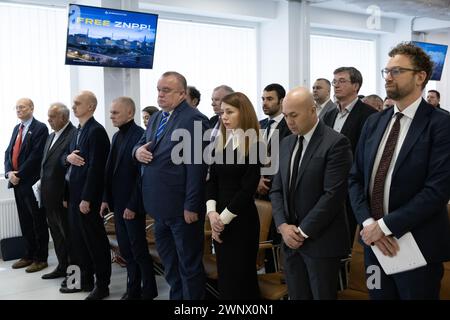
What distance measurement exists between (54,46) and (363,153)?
476 centimetres

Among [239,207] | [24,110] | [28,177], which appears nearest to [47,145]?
[28,177]

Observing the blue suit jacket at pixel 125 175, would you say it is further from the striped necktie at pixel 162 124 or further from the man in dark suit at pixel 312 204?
the man in dark suit at pixel 312 204

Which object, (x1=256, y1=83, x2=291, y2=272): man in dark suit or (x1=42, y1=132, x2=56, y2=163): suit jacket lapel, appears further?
(x1=42, y1=132, x2=56, y2=163): suit jacket lapel

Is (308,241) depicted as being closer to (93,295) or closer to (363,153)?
(363,153)

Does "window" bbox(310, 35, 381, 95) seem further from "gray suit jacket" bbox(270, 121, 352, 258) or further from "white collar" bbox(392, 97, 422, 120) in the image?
"white collar" bbox(392, 97, 422, 120)

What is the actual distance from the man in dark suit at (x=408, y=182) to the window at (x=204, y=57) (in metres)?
4.99

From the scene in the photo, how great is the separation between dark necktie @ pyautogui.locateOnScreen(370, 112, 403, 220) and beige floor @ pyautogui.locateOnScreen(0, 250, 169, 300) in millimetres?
2283

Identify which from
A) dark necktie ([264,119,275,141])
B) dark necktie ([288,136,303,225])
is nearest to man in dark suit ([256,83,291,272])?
dark necktie ([264,119,275,141])

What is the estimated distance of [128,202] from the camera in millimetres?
3645

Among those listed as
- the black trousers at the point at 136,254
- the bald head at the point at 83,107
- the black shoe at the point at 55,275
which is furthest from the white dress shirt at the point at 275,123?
the black shoe at the point at 55,275

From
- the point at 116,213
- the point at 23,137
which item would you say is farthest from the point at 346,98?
the point at 23,137

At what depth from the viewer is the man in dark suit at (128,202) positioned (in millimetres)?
3662

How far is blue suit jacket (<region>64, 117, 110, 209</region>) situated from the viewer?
3.81 metres

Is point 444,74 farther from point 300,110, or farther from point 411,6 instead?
point 300,110
